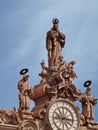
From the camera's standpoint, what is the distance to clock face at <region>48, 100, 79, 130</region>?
2045 cm

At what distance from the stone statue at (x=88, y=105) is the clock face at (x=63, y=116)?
49cm

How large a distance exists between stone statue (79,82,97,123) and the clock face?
1.62 ft

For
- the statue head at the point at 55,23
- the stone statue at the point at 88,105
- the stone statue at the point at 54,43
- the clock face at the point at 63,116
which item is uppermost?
the statue head at the point at 55,23

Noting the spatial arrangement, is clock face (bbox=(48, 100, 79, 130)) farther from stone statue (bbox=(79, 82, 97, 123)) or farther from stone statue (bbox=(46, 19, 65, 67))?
stone statue (bbox=(46, 19, 65, 67))

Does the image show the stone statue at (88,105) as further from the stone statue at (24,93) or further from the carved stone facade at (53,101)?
the stone statue at (24,93)

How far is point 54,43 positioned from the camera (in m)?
22.0

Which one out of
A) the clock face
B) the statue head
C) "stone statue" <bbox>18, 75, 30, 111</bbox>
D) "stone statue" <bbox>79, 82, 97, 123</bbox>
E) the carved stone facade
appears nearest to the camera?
the carved stone facade

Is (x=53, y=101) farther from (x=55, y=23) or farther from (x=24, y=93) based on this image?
(x=55, y=23)

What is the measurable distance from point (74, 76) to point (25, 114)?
209 cm

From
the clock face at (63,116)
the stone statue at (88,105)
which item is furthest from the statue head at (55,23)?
the clock face at (63,116)

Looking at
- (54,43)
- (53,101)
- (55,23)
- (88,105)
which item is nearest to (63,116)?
(53,101)

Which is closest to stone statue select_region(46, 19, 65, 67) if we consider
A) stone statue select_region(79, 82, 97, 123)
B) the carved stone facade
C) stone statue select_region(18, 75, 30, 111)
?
the carved stone facade

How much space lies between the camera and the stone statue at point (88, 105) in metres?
21.3

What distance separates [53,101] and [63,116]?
485mm
